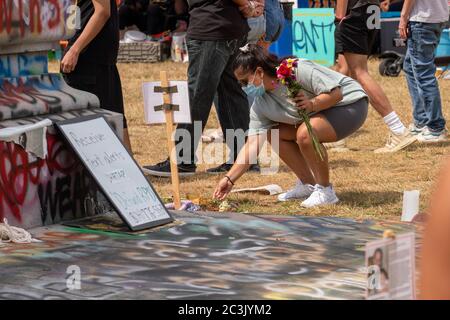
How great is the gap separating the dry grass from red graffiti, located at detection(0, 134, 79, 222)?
128cm

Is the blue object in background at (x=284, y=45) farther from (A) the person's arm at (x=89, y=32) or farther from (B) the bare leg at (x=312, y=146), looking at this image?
(B) the bare leg at (x=312, y=146)

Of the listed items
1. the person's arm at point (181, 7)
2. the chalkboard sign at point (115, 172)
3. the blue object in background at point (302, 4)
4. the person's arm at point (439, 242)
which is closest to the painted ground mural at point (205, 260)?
the chalkboard sign at point (115, 172)

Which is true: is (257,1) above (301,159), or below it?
above

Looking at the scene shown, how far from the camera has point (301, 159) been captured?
709 cm

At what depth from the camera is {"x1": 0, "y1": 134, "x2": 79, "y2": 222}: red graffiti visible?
5.43 meters

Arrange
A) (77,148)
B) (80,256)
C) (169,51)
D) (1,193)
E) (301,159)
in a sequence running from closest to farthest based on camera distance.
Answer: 1. (80,256)
2. (1,193)
3. (77,148)
4. (301,159)
5. (169,51)

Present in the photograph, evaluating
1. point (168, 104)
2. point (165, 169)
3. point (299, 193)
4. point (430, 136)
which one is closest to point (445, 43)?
point (430, 136)

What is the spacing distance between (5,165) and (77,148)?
1.50 feet

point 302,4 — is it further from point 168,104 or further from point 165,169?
point 168,104

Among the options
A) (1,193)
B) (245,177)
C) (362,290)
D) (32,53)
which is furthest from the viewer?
(245,177)

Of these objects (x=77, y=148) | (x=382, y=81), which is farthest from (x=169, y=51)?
(x=77, y=148)

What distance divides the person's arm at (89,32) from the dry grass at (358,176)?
1055 millimetres

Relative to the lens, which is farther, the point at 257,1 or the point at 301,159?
the point at 257,1

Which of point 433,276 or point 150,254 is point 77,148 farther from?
point 433,276
